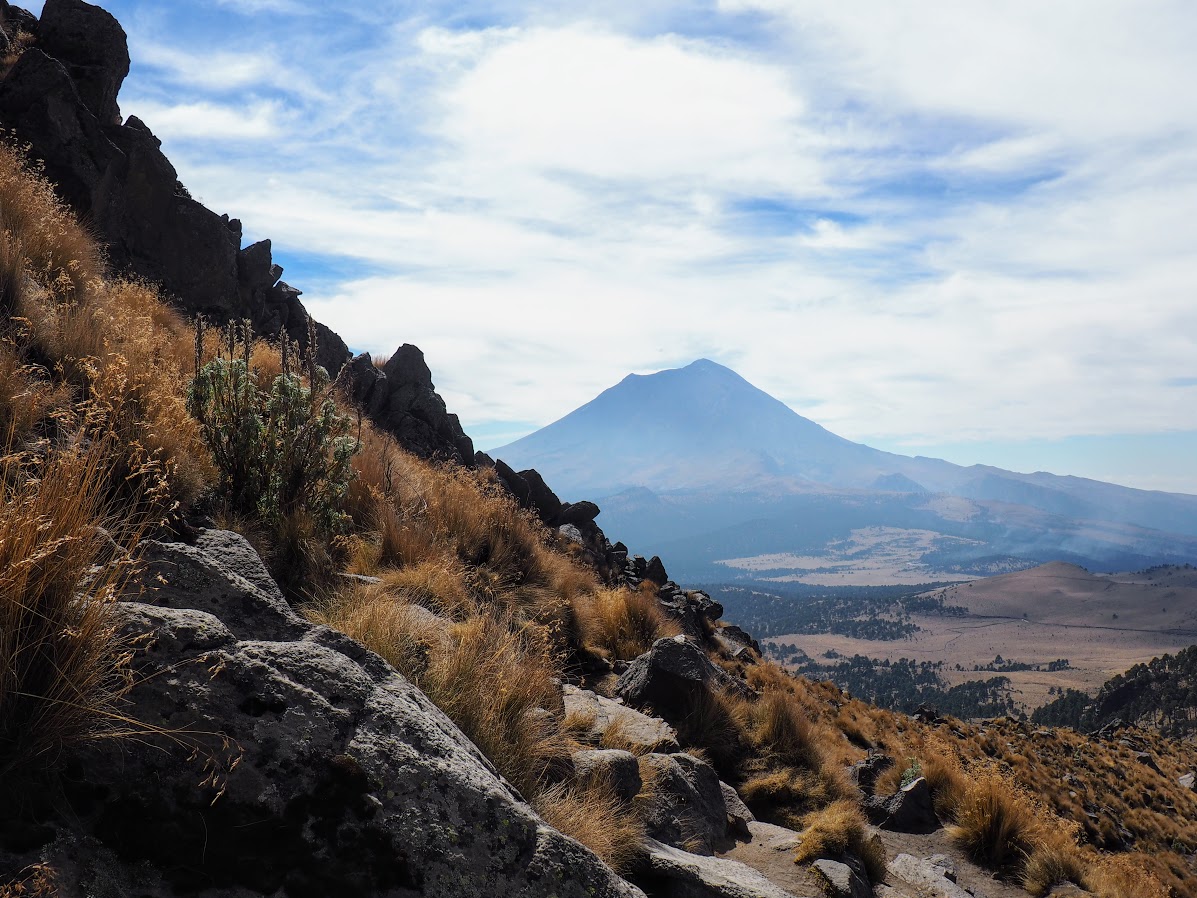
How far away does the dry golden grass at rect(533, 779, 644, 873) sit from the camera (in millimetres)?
3793

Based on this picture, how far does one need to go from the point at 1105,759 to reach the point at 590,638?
85.4ft

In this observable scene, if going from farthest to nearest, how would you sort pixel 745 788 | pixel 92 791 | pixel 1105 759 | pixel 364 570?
pixel 1105 759 → pixel 745 788 → pixel 364 570 → pixel 92 791

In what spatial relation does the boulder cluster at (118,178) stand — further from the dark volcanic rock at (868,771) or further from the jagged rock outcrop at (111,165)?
the dark volcanic rock at (868,771)

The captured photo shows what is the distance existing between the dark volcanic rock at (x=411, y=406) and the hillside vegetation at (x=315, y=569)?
5.23 metres

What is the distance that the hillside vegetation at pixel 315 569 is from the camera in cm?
226

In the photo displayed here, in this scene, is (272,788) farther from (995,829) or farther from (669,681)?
(995,829)

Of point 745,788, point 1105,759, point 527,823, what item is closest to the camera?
point 527,823

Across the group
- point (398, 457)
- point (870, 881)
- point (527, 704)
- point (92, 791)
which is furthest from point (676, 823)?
point (398, 457)

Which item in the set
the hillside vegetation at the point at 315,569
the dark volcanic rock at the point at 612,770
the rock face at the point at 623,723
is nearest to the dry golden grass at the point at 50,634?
the hillside vegetation at the point at 315,569

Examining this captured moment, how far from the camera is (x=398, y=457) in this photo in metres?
12.0

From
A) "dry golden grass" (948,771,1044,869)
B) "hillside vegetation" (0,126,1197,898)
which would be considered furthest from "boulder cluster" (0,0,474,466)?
"dry golden grass" (948,771,1044,869)

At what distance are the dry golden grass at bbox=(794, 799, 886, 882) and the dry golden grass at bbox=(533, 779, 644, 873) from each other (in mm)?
2110

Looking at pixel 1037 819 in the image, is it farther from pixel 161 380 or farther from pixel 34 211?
pixel 34 211

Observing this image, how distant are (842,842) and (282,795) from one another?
5301 millimetres
